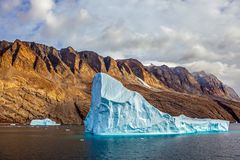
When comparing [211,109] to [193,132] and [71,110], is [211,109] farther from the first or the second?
[193,132]

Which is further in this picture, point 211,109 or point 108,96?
point 211,109

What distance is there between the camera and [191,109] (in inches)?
6245

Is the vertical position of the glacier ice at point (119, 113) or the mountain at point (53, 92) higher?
the mountain at point (53, 92)

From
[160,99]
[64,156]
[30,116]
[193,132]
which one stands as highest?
[160,99]

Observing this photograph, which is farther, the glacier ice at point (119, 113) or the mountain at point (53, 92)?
the mountain at point (53, 92)

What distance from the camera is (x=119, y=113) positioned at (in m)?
56.6

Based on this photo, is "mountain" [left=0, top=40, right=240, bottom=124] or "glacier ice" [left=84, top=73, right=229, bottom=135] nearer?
"glacier ice" [left=84, top=73, right=229, bottom=135]

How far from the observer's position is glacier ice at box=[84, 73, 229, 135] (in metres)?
56.6

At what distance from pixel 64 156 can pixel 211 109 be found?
13828cm

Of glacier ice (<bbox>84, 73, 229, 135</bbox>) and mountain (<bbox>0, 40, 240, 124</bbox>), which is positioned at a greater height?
mountain (<bbox>0, 40, 240, 124</bbox>)

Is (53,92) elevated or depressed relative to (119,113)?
elevated

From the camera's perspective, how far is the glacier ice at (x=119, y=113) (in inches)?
2228

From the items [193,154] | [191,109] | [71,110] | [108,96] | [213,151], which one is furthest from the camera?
[191,109]

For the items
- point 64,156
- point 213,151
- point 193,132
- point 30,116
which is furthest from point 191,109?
point 64,156
